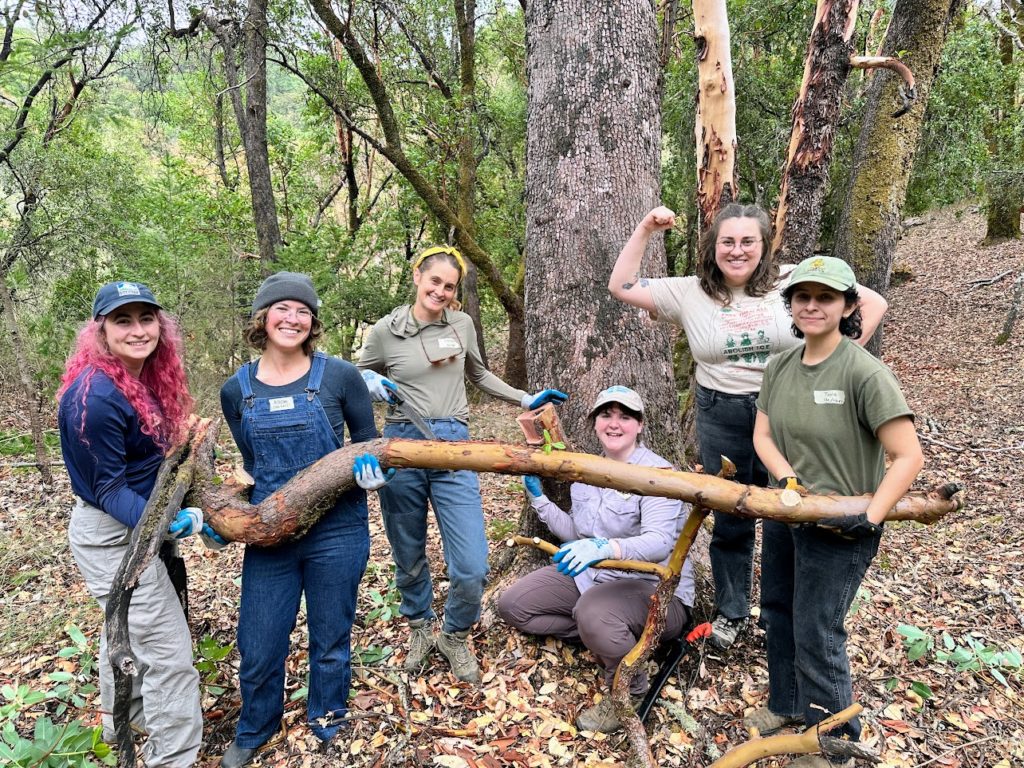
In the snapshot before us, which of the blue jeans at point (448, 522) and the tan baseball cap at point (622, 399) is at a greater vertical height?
the tan baseball cap at point (622, 399)

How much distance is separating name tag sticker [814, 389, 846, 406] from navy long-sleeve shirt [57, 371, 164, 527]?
100 inches

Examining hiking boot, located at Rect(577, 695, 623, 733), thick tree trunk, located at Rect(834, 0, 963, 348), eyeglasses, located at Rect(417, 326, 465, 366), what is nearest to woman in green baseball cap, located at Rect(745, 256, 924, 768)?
hiking boot, located at Rect(577, 695, 623, 733)

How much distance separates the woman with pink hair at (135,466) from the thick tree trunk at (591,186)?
6.01ft

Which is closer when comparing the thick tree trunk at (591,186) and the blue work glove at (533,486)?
Answer: the blue work glove at (533,486)

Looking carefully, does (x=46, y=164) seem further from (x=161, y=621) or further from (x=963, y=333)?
(x=963, y=333)

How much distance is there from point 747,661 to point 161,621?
2680 mm

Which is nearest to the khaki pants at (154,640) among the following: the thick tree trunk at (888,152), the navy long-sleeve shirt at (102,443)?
the navy long-sleeve shirt at (102,443)

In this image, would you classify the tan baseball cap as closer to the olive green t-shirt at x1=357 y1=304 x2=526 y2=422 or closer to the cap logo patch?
the olive green t-shirt at x1=357 y1=304 x2=526 y2=422

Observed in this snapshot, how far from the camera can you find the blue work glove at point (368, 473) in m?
2.26

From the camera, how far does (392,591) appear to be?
146 inches

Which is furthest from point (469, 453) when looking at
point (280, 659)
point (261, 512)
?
point (280, 659)

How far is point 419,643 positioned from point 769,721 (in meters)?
1.65

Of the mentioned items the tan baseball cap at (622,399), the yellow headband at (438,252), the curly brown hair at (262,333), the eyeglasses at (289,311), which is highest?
the yellow headband at (438,252)

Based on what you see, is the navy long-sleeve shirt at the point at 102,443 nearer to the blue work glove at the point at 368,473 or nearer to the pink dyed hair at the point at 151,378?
the pink dyed hair at the point at 151,378
